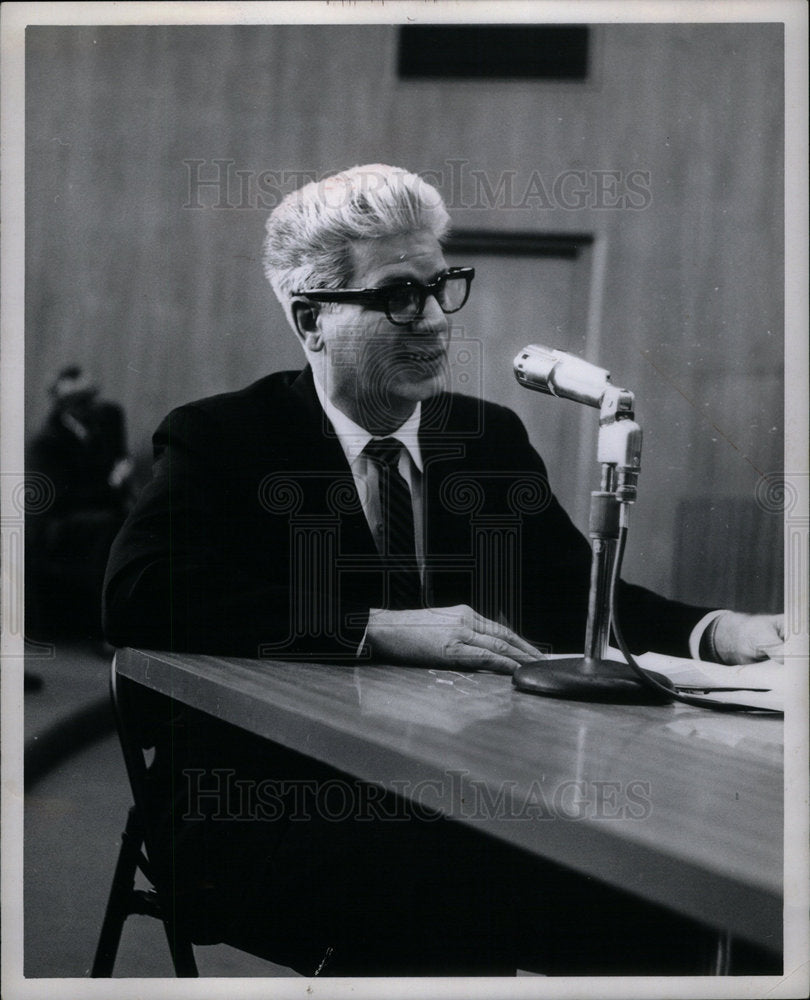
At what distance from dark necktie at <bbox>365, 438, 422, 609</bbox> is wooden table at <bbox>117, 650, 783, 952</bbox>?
197mm

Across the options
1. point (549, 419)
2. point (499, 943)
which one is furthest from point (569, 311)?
point (499, 943)

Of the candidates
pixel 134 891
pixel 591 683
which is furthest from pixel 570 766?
pixel 134 891

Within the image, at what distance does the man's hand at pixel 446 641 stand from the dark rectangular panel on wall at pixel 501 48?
859mm

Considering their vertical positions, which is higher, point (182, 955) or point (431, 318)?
point (431, 318)

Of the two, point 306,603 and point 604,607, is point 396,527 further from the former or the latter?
point 604,607

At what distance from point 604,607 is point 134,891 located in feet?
2.84

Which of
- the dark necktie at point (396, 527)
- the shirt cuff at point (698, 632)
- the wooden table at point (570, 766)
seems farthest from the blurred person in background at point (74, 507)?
the shirt cuff at point (698, 632)

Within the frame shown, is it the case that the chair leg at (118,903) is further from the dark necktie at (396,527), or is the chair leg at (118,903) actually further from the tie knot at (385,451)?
the tie knot at (385,451)

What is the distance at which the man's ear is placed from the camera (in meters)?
1.51

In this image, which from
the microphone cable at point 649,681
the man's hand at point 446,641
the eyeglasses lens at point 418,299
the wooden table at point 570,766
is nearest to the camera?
the wooden table at point 570,766

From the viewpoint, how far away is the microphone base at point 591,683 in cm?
123

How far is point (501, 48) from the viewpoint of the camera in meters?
1.49

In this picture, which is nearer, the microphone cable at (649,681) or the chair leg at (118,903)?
the microphone cable at (649,681)

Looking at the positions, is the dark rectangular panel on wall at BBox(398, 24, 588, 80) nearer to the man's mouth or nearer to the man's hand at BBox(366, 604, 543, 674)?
the man's mouth
